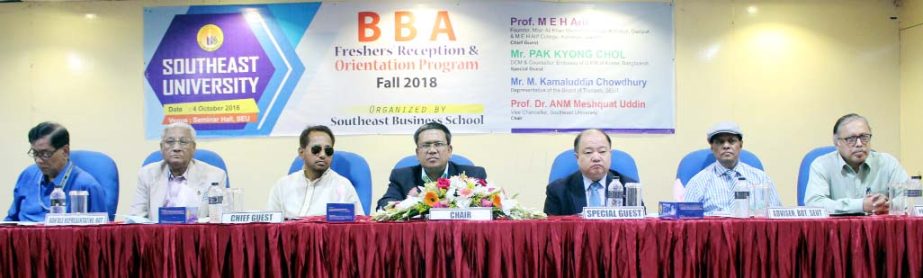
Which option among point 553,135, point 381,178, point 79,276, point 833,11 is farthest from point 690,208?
point 833,11

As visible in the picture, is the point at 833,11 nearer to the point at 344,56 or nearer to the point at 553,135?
the point at 553,135

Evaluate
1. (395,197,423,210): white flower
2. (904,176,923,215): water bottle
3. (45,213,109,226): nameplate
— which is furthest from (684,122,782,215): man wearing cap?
(45,213,109,226): nameplate

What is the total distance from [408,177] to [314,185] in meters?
0.41

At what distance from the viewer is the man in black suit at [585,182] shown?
3.40 m

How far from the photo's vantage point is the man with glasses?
3.37 meters

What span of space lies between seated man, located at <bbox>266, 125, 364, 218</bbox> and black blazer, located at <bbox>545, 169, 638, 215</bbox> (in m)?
0.81

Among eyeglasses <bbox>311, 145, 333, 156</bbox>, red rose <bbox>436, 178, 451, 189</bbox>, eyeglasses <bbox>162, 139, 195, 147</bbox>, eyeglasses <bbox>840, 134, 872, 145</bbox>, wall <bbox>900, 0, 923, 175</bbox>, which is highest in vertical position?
wall <bbox>900, 0, 923, 175</bbox>

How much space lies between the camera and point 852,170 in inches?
135

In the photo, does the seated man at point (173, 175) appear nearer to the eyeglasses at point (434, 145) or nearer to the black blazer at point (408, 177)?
the black blazer at point (408, 177)

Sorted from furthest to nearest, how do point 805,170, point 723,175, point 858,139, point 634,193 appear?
point 805,170 < point 723,175 < point 858,139 < point 634,193

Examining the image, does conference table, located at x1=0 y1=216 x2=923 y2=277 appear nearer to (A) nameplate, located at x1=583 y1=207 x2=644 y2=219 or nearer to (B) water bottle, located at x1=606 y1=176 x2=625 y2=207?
(A) nameplate, located at x1=583 y1=207 x2=644 y2=219

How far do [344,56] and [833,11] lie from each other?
2.96m

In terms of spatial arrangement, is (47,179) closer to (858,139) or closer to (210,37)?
(210,37)

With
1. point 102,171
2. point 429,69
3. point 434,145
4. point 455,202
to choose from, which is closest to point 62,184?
point 102,171
